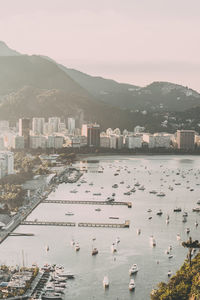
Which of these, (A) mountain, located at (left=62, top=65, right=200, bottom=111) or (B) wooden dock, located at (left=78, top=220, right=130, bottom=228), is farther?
(A) mountain, located at (left=62, top=65, right=200, bottom=111)

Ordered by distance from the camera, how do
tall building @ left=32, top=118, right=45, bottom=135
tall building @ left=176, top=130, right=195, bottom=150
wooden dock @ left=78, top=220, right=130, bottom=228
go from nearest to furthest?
wooden dock @ left=78, top=220, right=130, bottom=228
tall building @ left=176, top=130, right=195, bottom=150
tall building @ left=32, top=118, right=45, bottom=135

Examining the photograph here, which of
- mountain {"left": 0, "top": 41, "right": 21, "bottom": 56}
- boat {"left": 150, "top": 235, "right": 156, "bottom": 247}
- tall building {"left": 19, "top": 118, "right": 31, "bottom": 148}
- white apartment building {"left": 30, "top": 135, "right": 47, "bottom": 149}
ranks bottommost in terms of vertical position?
boat {"left": 150, "top": 235, "right": 156, "bottom": 247}

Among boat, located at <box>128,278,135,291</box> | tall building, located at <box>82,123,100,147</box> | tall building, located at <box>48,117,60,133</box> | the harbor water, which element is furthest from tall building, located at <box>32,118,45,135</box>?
boat, located at <box>128,278,135,291</box>

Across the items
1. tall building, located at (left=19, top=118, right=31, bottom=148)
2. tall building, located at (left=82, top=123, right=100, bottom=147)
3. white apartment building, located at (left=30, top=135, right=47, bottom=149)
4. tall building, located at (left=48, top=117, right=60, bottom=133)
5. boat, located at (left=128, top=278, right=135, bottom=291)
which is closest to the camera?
boat, located at (left=128, top=278, right=135, bottom=291)

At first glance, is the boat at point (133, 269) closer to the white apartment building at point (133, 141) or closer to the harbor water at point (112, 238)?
the harbor water at point (112, 238)

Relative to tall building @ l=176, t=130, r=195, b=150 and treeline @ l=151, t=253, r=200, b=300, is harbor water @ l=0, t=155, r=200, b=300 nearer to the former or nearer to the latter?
treeline @ l=151, t=253, r=200, b=300

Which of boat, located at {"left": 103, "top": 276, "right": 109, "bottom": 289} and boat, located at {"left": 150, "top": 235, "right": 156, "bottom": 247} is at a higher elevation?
boat, located at {"left": 150, "top": 235, "right": 156, "bottom": 247}

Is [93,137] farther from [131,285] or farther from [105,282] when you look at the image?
[131,285]

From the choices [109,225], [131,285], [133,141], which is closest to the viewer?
[131,285]

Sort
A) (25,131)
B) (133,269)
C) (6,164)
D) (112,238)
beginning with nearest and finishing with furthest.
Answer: (133,269) → (112,238) → (6,164) → (25,131)

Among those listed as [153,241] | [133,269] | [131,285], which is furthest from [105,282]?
[153,241]
